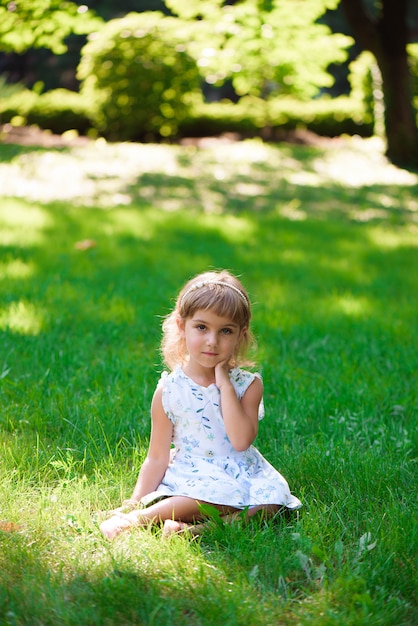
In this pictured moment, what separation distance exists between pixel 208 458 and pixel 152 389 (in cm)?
108

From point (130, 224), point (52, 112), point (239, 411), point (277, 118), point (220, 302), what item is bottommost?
point (277, 118)

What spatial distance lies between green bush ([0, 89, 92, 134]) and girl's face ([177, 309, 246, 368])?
14938mm

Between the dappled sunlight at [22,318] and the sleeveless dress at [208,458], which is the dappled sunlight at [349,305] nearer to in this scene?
the dappled sunlight at [22,318]

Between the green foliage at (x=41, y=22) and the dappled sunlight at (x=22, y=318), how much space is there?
3.77 metres

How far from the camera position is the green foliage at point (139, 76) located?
1614 centimetres

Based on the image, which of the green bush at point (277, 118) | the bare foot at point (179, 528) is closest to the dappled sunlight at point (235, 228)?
the bare foot at point (179, 528)

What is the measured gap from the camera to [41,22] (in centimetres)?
833

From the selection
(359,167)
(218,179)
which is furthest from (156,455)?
(359,167)

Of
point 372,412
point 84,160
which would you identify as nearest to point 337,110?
point 84,160

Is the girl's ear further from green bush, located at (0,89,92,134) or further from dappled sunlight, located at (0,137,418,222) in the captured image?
green bush, located at (0,89,92,134)

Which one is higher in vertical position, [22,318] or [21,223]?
[22,318]

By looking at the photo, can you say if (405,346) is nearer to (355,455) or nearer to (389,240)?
(355,455)

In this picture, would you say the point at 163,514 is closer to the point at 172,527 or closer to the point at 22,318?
→ the point at 172,527

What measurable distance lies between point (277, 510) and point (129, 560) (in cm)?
59
